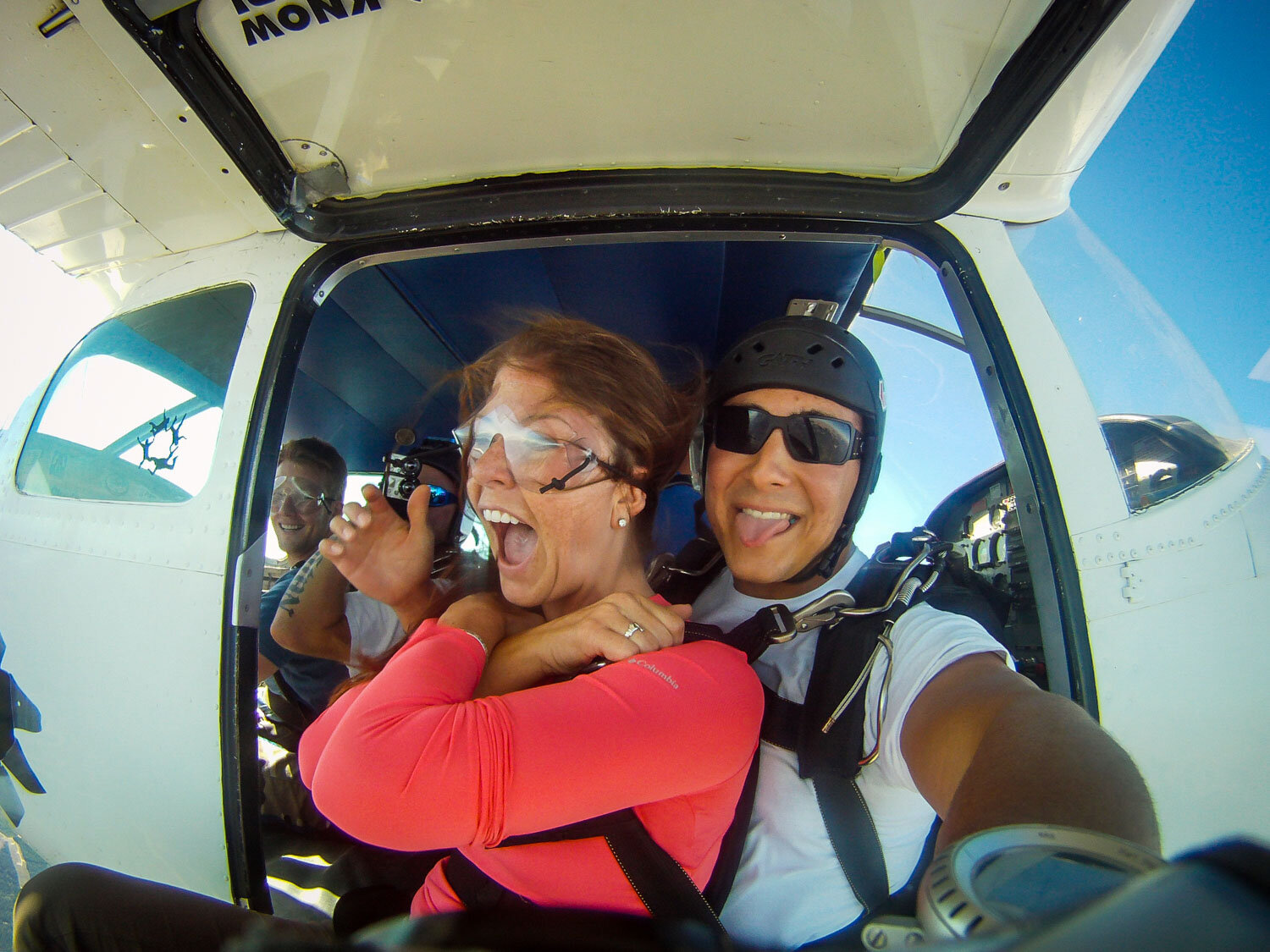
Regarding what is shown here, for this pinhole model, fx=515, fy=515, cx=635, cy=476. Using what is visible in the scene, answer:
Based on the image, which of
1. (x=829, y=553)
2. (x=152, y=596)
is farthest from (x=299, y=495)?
(x=829, y=553)

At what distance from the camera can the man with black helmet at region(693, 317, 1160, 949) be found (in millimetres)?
652

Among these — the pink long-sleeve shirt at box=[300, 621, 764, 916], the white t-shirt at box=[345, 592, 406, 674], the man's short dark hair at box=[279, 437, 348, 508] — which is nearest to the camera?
the pink long-sleeve shirt at box=[300, 621, 764, 916]

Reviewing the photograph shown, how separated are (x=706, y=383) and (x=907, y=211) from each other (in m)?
0.66

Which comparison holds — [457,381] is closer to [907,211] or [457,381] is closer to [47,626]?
[47,626]

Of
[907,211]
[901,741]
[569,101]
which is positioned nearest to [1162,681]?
[901,741]

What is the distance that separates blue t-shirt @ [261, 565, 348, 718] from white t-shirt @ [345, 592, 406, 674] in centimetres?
20

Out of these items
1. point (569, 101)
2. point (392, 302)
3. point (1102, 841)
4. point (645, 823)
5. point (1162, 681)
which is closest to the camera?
point (1102, 841)

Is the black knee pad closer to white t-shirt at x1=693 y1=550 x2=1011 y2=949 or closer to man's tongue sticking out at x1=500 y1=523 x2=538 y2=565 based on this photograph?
man's tongue sticking out at x1=500 y1=523 x2=538 y2=565

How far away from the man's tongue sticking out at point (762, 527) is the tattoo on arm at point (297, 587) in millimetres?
1536

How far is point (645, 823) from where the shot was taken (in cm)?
90

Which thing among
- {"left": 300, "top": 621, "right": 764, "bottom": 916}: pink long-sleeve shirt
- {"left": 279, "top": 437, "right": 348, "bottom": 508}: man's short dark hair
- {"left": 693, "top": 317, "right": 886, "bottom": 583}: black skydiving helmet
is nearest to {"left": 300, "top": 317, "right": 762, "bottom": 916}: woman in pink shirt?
{"left": 300, "top": 621, "right": 764, "bottom": 916}: pink long-sleeve shirt

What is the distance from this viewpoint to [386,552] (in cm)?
138

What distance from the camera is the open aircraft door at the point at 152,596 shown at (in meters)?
1.25

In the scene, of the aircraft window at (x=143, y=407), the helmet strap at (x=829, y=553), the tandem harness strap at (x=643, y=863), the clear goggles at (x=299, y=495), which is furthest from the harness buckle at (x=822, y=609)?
the clear goggles at (x=299, y=495)
